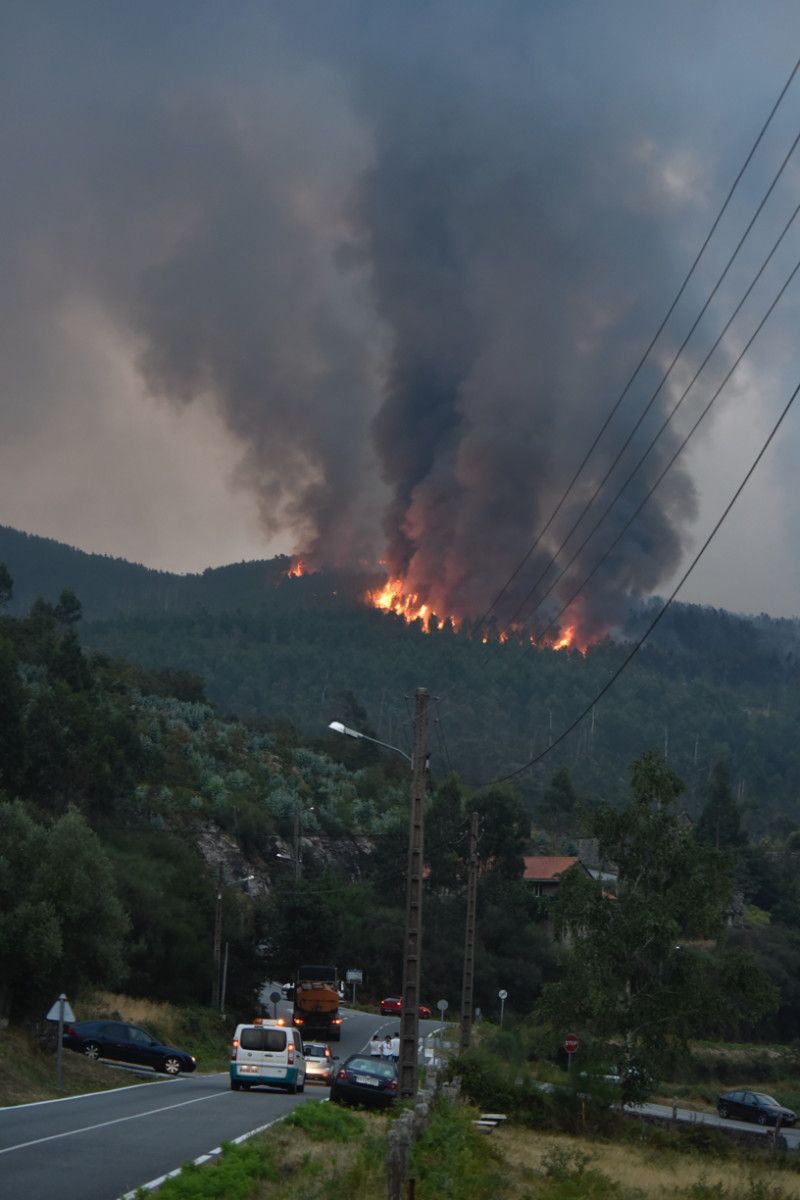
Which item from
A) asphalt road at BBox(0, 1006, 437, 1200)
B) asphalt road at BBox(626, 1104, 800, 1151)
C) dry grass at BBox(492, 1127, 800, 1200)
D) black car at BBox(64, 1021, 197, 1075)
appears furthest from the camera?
asphalt road at BBox(626, 1104, 800, 1151)

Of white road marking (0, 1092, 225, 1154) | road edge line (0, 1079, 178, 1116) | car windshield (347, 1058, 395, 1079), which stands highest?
car windshield (347, 1058, 395, 1079)

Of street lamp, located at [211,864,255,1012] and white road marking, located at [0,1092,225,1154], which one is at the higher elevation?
street lamp, located at [211,864,255,1012]

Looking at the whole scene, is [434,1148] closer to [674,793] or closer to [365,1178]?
[365,1178]

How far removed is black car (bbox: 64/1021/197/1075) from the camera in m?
41.1

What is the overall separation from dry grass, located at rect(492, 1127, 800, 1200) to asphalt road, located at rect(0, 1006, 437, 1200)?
15.6 ft

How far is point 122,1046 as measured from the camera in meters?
42.2

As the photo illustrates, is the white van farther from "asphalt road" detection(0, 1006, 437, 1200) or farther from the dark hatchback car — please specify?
the dark hatchback car

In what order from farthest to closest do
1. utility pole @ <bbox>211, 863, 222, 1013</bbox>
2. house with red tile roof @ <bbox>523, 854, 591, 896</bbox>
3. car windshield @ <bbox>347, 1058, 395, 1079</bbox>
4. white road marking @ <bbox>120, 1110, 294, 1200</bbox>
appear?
house with red tile roof @ <bbox>523, 854, 591, 896</bbox>
utility pole @ <bbox>211, 863, 222, 1013</bbox>
car windshield @ <bbox>347, 1058, 395, 1079</bbox>
white road marking @ <bbox>120, 1110, 294, 1200</bbox>

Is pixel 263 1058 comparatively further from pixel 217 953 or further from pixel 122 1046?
pixel 217 953

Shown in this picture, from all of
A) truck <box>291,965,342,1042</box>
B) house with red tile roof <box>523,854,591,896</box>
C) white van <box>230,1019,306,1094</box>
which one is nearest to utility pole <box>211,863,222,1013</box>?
truck <box>291,965,342,1042</box>

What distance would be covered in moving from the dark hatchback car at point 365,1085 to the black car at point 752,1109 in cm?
2579

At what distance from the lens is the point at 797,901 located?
116m

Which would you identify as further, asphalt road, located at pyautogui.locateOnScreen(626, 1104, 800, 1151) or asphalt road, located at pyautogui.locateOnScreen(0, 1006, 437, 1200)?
asphalt road, located at pyautogui.locateOnScreen(626, 1104, 800, 1151)

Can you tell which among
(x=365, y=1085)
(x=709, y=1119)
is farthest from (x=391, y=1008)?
(x=365, y=1085)
